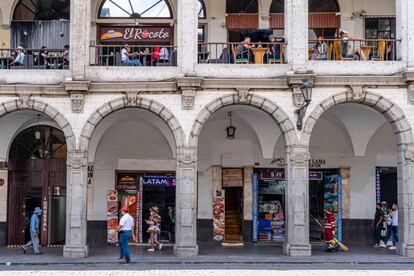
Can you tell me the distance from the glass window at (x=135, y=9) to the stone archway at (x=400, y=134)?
6.71 metres

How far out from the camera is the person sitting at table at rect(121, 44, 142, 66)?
60.7 ft

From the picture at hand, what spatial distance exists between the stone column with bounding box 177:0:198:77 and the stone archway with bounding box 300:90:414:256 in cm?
387

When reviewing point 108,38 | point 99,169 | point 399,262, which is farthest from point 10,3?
point 399,262

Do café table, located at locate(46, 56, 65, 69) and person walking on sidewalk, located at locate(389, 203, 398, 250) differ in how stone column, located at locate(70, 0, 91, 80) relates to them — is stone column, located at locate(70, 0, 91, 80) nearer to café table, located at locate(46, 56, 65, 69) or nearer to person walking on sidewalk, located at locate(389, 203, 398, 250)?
café table, located at locate(46, 56, 65, 69)

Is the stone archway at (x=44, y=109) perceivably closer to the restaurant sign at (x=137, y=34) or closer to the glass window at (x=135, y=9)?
the restaurant sign at (x=137, y=34)

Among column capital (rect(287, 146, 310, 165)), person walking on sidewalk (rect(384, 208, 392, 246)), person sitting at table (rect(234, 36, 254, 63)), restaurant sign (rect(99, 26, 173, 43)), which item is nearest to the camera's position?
column capital (rect(287, 146, 310, 165))

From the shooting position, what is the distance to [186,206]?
683 inches

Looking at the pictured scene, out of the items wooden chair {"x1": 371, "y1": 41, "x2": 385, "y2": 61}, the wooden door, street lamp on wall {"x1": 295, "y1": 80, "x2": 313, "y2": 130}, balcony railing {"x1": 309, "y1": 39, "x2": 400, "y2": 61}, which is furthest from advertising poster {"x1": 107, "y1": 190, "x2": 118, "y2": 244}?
wooden chair {"x1": 371, "y1": 41, "x2": 385, "y2": 61}

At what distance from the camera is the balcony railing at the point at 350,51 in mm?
18516

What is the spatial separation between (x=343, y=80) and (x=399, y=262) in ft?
17.4

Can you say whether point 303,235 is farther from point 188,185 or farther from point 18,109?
point 18,109

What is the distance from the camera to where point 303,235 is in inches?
678

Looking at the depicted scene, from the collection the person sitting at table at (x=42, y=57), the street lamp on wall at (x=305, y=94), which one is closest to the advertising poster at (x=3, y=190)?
the person sitting at table at (x=42, y=57)

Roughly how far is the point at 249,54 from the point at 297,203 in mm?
4818
